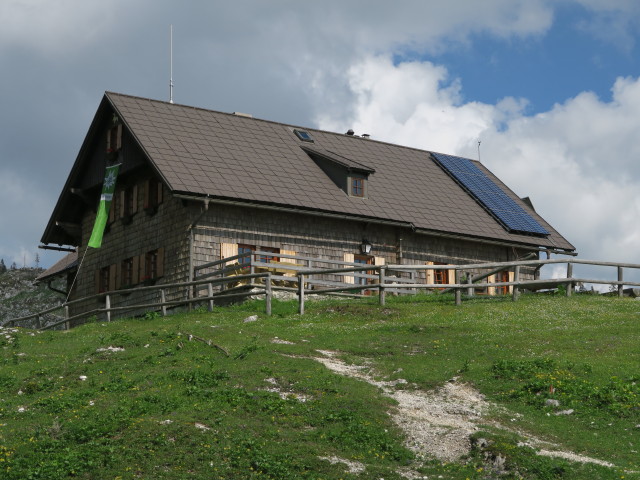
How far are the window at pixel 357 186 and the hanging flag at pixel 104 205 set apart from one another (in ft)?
31.9

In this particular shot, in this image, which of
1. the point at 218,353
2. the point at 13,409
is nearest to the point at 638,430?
the point at 218,353

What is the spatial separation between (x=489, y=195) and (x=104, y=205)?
18.3 m

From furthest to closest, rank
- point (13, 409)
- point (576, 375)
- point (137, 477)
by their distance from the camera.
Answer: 1. point (576, 375)
2. point (13, 409)
3. point (137, 477)

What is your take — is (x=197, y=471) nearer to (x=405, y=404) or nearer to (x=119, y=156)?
(x=405, y=404)

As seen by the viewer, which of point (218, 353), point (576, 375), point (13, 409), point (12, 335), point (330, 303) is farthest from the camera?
point (330, 303)

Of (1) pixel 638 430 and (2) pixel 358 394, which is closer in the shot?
(1) pixel 638 430

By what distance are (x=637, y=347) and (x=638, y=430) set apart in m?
6.41

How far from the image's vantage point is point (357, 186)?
43.4 meters

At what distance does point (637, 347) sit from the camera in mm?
26094

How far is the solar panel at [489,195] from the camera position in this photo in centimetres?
4738

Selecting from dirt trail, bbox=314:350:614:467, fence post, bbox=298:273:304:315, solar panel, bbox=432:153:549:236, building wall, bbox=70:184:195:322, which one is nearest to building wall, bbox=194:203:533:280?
building wall, bbox=70:184:195:322

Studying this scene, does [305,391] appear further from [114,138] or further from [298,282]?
[114,138]

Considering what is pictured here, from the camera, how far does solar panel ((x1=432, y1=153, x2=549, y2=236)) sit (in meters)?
47.4

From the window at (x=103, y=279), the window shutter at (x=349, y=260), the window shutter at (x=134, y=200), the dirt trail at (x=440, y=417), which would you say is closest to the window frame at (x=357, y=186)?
the window shutter at (x=349, y=260)
